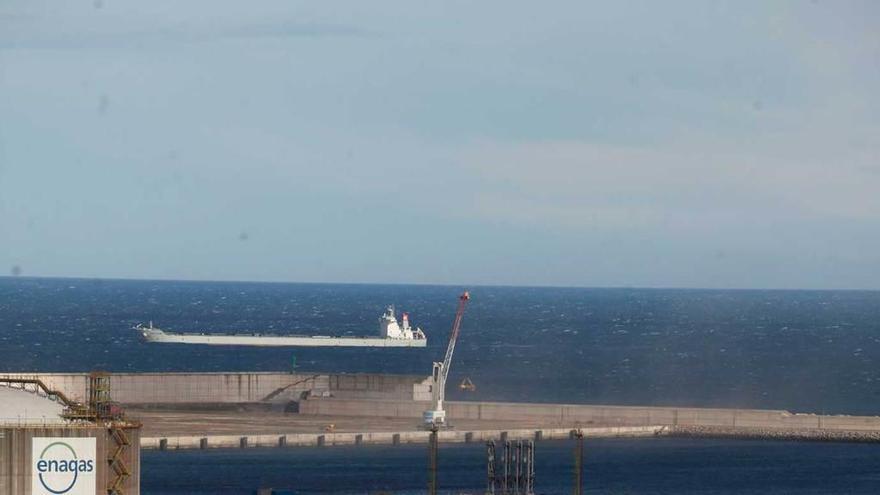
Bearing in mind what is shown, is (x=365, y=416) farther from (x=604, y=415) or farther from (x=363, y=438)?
(x=604, y=415)

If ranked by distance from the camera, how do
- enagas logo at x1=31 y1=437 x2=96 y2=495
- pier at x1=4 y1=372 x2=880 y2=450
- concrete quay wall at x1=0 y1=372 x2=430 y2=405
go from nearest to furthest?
enagas logo at x1=31 y1=437 x2=96 y2=495 < pier at x1=4 y1=372 x2=880 y2=450 < concrete quay wall at x1=0 y1=372 x2=430 y2=405

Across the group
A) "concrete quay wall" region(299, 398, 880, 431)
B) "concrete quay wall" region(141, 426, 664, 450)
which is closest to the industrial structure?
"concrete quay wall" region(141, 426, 664, 450)

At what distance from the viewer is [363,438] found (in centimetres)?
8756

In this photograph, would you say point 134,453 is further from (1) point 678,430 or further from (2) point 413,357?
(2) point 413,357

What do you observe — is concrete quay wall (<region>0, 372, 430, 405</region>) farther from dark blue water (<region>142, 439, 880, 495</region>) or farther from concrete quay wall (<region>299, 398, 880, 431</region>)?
dark blue water (<region>142, 439, 880, 495</region>)

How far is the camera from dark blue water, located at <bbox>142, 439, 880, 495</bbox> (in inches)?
3007

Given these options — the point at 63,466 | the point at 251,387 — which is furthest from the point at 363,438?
the point at 63,466

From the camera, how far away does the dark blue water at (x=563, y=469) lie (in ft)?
251

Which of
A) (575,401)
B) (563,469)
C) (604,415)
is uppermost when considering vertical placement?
(575,401)

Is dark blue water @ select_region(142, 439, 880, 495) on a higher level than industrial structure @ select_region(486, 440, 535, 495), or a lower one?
lower

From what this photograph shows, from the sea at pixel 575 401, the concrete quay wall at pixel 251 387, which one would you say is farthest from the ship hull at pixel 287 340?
the concrete quay wall at pixel 251 387

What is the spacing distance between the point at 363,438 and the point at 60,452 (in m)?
43.6

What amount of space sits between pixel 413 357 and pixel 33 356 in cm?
3757

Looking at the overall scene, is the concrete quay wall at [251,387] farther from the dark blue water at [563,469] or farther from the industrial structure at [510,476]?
the industrial structure at [510,476]
